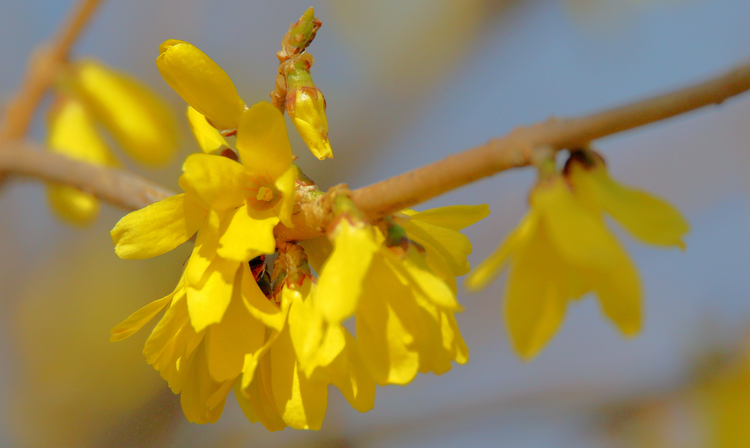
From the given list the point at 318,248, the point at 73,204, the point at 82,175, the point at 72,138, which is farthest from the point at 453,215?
the point at 72,138

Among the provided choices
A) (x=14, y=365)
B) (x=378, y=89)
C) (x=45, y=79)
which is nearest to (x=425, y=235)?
(x=45, y=79)

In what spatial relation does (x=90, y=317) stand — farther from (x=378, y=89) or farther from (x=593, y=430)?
(x=593, y=430)

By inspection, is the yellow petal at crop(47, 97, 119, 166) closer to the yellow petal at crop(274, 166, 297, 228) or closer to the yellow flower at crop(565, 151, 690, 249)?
the yellow petal at crop(274, 166, 297, 228)

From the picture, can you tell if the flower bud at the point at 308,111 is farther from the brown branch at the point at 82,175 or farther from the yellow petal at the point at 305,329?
the brown branch at the point at 82,175

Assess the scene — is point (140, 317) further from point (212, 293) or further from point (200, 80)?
point (200, 80)

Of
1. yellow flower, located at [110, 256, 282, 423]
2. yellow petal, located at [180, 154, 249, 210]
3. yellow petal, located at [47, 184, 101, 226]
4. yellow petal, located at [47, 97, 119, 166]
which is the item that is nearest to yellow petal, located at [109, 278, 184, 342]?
yellow flower, located at [110, 256, 282, 423]

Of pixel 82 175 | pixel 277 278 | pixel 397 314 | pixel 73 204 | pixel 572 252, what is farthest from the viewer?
pixel 73 204

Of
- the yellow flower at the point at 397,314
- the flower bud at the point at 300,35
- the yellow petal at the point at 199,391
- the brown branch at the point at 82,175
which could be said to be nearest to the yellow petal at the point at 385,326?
the yellow flower at the point at 397,314
